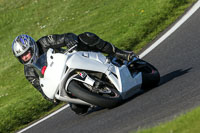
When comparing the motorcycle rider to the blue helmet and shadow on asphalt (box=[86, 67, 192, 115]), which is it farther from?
shadow on asphalt (box=[86, 67, 192, 115])

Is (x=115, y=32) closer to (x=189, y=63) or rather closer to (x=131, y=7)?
(x=131, y=7)

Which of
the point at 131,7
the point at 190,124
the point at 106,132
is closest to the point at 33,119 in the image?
the point at 106,132

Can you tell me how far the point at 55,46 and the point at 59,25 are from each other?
28.2 ft

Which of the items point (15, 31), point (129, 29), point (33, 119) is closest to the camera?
point (33, 119)

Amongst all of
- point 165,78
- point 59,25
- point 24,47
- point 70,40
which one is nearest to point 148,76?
point 165,78

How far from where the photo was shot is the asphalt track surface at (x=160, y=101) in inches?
235

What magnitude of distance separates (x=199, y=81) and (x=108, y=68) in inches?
57.7

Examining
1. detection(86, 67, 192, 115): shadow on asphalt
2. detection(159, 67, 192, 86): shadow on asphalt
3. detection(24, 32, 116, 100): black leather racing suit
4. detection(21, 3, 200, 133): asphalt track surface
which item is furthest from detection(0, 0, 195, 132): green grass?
detection(159, 67, 192, 86): shadow on asphalt

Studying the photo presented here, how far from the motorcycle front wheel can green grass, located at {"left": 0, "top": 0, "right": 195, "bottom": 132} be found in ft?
9.91

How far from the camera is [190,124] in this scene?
4.77m

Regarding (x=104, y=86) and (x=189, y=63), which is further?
(x=189, y=63)

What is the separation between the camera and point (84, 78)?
6.93m

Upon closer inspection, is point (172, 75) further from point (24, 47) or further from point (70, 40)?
point (24, 47)

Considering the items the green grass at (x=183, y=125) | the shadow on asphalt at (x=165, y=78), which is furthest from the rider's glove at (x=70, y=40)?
the green grass at (x=183, y=125)
